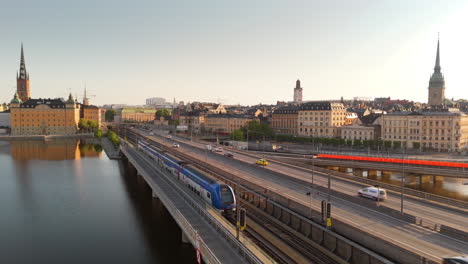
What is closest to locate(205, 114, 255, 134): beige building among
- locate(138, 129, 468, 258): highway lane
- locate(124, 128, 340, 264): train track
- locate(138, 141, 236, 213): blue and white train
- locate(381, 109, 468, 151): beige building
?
locate(381, 109, 468, 151): beige building

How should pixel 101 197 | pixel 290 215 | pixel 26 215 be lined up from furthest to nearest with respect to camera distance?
pixel 101 197 → pixel 26 215 → pixel 290 215

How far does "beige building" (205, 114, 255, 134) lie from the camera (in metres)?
126

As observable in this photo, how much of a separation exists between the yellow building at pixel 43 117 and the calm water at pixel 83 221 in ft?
316

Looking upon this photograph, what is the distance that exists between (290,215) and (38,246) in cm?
2375

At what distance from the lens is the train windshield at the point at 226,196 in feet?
93.6

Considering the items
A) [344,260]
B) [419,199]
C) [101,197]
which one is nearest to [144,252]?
[344,260]

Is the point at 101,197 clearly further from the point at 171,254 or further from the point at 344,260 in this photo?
the point at 344,260

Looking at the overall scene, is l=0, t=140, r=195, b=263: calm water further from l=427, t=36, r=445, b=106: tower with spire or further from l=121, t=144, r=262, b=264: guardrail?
l=427, t=36, r=445, b=106: tower with spire

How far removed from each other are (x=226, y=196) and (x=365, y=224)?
37.9 feet

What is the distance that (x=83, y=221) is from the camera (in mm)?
37281

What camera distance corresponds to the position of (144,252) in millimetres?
29969

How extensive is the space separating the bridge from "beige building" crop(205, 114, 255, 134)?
9125cm

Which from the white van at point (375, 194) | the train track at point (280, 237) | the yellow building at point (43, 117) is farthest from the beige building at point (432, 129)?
the yellow building at point (43, 117)

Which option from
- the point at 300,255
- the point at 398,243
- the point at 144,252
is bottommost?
the point at 144,252
